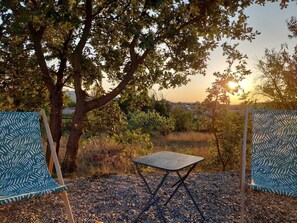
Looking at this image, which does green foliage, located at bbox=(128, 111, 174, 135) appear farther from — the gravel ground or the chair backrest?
the chair backrest

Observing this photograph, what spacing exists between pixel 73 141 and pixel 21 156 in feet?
7.04

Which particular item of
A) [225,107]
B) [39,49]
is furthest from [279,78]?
[39,49]

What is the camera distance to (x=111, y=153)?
692cm

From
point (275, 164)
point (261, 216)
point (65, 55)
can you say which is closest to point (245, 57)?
point (275, 164)

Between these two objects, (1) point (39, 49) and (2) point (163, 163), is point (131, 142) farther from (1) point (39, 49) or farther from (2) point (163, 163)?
(2) point (163, 163)

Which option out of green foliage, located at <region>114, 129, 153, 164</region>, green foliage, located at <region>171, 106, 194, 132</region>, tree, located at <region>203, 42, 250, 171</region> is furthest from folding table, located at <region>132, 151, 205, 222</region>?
green foliage, located at <region>171, 106, 194, 132</region>

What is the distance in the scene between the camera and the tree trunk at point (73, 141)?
4.77 metres

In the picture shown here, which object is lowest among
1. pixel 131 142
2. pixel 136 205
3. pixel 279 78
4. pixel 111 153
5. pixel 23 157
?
pixel 111 153

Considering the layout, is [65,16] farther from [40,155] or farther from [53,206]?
[53,206]

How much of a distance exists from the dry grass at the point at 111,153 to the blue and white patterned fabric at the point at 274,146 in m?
2.25

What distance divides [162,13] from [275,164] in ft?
8.71

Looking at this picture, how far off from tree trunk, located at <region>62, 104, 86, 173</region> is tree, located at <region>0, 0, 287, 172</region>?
2 cm

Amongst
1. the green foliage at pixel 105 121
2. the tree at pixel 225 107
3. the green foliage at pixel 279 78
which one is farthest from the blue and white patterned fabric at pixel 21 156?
the green foliage at pixel 279 78

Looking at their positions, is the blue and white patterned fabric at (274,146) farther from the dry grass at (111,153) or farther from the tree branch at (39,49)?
the tree branch at (39,49)
